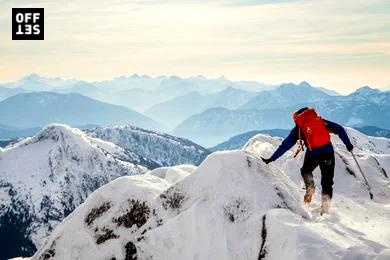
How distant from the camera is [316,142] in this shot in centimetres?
1938

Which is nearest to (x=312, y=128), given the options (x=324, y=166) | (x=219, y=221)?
(x=324, y=166)

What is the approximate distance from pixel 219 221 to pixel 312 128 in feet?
16.4

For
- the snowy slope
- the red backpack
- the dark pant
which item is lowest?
the snowy slope

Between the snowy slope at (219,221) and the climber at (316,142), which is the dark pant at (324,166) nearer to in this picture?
the climber at (316,142)

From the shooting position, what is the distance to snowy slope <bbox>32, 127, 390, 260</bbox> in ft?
52.4

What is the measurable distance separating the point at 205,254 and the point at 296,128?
6018mm

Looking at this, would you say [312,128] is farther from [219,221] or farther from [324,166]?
[219,221]

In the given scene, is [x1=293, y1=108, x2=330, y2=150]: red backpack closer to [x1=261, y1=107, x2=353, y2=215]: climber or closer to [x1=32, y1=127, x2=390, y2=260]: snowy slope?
[x1=261, y1=107, x2=353, y2=215]: climber

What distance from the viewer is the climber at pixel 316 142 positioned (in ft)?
62.7

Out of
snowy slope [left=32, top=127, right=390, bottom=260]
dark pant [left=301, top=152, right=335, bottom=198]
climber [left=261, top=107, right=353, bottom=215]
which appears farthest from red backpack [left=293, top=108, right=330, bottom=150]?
snowy slope [left=32, top=127, right=390, bottom=260]

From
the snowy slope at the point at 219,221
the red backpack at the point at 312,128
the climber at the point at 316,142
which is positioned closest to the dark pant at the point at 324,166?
the climber at the point at 316,142

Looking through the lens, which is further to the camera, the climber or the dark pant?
the dark pant

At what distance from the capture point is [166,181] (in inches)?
960

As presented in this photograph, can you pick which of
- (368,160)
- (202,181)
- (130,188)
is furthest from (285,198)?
(368,160)
